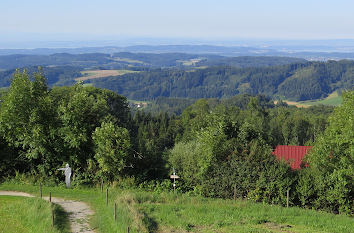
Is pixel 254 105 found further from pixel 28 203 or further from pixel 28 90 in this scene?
pixel 28 203

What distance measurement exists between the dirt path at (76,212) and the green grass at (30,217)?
→ 0.31 meters

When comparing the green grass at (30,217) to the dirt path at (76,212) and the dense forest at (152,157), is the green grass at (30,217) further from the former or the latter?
the dense forest at (152,157)

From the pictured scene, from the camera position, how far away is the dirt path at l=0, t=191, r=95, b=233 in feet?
50.0

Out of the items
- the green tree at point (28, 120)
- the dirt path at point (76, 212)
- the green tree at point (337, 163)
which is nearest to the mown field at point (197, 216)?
the dirt path at point (76, 212)

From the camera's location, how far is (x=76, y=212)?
1739 centimetres

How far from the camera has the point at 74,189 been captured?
22.6 m

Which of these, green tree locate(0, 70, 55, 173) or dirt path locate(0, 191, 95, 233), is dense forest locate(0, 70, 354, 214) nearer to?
green tree locate(0, 70, 55, 173)

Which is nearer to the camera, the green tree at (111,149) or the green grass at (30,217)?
the green grass at (30,217)

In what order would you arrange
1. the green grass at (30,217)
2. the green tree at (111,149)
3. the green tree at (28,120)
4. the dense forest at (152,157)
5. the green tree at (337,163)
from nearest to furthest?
the green grass at (30,217)
the green tree at (337,163)
the dense forest at (152,157)
the green tree at (111,149)
the green tree at (28,120)

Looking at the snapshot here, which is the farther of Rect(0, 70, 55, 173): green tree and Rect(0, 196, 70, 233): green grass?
Rect(0, 70, 55, 173): green tree

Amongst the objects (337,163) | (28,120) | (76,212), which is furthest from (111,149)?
(337,163)

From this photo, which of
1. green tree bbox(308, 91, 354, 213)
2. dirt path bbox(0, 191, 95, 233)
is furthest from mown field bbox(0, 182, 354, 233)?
green tree bbox(308, 91, 354, 213)

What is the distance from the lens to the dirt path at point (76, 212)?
15252 millimetres

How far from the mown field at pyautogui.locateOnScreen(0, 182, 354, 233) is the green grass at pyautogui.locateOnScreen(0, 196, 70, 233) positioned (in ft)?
4.99
